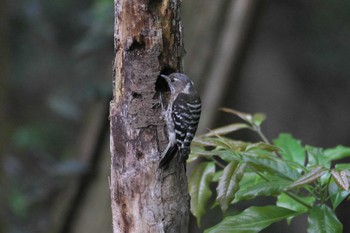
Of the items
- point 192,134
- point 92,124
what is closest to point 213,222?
point 92,124

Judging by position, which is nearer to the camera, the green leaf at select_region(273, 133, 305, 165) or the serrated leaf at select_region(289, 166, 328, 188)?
the serrated leaf at select_region(289, 166, 328, 188)

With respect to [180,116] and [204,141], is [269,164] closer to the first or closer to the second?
[204,141]

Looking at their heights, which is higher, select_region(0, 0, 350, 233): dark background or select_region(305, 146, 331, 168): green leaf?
select_region(305, 146, 331, 168): green leaf

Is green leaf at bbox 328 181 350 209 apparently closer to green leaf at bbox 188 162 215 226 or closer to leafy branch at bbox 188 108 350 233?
leafy branch at bbox 188 108 350 233

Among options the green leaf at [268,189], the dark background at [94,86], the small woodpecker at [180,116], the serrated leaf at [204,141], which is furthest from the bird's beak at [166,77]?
the dark background at [94,86]

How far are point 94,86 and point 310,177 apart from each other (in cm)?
362

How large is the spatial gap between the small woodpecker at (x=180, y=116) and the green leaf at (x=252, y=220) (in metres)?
0.40

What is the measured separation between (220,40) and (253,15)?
0.40m

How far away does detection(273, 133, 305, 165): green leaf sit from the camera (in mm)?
3064

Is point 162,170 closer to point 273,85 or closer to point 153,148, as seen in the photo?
point 153,148

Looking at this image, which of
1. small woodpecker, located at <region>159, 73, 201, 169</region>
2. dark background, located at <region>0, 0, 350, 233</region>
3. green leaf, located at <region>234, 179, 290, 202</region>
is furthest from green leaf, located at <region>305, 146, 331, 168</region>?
dark background, located at <region>0, 0, 350, 233</region>

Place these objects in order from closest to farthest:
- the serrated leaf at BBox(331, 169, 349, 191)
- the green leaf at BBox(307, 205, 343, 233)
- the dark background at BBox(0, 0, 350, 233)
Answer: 1. the serrated leaf at BBox(331, 169, 349, 191)
2. the green leaf at BBox(307, 205, 343, 233)
3. the dark background at BBox(0, 0, 350, 233)

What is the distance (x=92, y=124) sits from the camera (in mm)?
5672

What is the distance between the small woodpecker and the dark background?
2017mm
